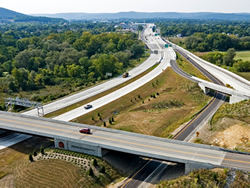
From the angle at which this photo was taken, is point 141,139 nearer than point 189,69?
Yes

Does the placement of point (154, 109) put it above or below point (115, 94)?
below

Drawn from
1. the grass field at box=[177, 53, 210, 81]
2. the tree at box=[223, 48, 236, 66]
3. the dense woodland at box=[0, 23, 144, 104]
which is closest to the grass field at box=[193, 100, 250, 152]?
the grass field at box=[177, 53, 210, 81]

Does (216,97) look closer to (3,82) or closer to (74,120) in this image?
(74,120)

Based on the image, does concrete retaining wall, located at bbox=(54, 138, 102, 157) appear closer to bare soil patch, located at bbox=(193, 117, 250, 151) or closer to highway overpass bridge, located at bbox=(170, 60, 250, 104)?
bare soil patch, located at bbox=(193, 117, 250, 151)

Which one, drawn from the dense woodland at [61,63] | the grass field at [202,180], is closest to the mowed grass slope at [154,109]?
the grass field at [202,180]

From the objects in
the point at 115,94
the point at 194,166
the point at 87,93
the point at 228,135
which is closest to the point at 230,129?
the point at 228,135

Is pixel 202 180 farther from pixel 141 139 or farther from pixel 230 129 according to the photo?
pixel 230 129
